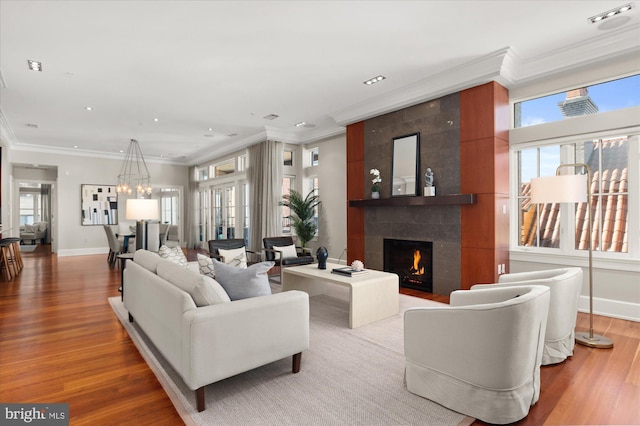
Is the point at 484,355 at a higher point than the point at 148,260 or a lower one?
lower

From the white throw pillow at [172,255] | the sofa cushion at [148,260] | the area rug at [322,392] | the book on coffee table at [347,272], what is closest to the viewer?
the area rug at [322,392]

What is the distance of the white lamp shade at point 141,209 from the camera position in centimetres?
414

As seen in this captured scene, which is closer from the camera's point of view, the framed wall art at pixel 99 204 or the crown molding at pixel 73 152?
the crown molding at pixel 73 152

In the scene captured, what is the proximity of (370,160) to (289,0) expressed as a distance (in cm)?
339

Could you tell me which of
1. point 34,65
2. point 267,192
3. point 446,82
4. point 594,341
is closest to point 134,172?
point 267,192

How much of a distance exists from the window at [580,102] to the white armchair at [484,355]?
3.14 metres

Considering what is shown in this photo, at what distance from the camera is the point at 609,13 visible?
3.25 m

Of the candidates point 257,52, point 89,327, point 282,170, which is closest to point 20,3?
point 257,52

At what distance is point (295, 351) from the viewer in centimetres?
251

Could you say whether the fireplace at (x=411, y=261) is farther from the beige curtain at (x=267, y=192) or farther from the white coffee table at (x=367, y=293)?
the beige curtain at (x=267, y=192)

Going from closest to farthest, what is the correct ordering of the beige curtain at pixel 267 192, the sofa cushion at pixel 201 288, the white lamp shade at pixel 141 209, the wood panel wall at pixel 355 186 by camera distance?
the sofa cushion at pixel 201 288 < the white lamp shade at pixel 141 209 < the wood panel wall at pixel 355 186 < the beige curtain at pixel 267 192

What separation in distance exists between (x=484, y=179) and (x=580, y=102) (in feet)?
4.59

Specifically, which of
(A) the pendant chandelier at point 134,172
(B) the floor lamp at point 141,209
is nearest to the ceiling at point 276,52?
(B) the floor lamp at point 141,209

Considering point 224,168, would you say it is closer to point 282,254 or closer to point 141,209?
point 282,254
